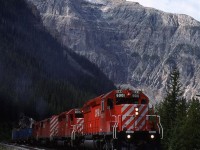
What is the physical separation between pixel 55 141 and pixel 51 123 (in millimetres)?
4111

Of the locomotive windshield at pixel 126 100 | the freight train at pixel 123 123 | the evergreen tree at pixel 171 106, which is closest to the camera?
the freight train at pixel 123 123

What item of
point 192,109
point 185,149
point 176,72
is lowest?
point 185,149

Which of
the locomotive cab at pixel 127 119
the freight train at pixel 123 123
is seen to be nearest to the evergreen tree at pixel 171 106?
the freight train at pixel 123 123

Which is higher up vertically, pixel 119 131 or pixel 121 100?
pixel 121 100

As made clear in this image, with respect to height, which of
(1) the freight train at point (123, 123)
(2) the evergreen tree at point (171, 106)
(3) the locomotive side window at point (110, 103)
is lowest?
(1) the freight train at point (123, 123)

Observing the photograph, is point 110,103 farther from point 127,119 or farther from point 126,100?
point 127,119

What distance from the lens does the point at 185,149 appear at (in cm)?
7500

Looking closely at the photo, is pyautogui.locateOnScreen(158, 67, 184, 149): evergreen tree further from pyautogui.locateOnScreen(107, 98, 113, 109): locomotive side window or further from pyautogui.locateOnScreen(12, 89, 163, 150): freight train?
pyautogui.locateOnScreen(107, 98, 113, 109): locomotive side window

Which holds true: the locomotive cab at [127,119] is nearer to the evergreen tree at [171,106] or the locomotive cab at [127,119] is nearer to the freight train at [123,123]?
the freight train at [123,123]

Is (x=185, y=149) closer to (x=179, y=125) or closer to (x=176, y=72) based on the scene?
(x=179, y=125)

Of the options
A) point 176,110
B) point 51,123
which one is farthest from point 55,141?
point 176,110

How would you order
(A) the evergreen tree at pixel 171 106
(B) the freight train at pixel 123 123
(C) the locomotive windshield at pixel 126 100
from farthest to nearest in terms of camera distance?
1. (A) the evergreen tree at pixel 171 106
2. (C) the locomotive windshield at pixel 126 100
3. (B) the freight train at pixel 123 123

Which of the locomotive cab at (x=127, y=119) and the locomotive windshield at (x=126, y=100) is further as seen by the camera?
the locomotive windshield at (x=126, y=100)

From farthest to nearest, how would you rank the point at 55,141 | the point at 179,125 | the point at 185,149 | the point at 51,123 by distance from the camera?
the point at 179,125, the point at 185,149, the point at 51,123, the point at 55,141
